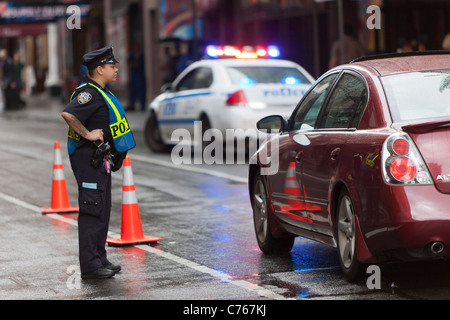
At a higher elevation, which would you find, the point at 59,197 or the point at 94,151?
the point at 94,151

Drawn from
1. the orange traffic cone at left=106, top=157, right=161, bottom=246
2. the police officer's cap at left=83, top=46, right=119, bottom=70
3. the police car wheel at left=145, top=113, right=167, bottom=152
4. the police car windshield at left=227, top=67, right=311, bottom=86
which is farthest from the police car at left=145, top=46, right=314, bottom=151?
the police officer's cap at left=83, top=46, right=119, bottom=70

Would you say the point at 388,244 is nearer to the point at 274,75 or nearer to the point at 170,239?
the point at 170,239

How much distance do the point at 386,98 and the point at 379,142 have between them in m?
0.48

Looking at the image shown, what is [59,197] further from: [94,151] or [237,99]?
[237,99]

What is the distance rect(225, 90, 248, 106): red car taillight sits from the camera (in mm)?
16578

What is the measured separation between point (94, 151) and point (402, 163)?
8.34 feet

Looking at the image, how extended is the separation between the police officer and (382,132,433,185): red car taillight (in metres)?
2.31

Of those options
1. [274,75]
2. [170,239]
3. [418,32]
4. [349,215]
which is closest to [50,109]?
[418,32]

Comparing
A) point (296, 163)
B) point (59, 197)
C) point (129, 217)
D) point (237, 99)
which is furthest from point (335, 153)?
point (237, 99)

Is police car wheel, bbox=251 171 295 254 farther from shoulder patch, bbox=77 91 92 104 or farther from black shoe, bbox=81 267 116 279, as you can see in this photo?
shoulder patch, bbox=77 91 92 104

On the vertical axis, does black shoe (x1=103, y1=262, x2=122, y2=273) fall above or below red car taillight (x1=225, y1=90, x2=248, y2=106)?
below

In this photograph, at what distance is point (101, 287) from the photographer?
297 inches

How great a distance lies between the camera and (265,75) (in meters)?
17.2

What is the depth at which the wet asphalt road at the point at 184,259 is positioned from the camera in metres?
7.11
